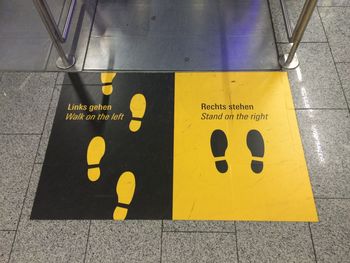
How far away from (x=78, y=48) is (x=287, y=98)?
1423mm

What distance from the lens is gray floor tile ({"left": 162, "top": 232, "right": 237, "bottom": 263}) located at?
1413mm

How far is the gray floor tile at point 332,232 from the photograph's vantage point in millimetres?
1412

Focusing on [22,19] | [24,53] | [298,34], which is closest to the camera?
[298,34]

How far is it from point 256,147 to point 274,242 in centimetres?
50

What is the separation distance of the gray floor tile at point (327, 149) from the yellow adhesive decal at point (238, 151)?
0.05 meters

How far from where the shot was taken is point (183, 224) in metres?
1.49

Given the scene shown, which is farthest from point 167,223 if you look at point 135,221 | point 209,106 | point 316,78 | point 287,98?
point 316,78

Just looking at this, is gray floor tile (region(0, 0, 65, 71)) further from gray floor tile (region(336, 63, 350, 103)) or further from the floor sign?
gray floor tile (region(336, 63, 350, 103))

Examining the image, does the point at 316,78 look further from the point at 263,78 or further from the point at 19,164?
the point at 19,164

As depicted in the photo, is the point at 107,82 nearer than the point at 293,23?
Yes

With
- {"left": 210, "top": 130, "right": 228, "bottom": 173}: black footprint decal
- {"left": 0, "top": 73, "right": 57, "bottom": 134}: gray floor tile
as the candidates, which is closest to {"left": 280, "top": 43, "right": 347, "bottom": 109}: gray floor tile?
{"left": 210, "top": 130, "right": 228, "bottom": 173}: black footprint decal

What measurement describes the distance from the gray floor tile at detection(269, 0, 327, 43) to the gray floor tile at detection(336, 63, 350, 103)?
23cm

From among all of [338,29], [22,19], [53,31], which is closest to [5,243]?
[53,31]

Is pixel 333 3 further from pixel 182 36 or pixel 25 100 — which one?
pixel 25 100
